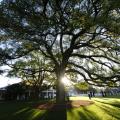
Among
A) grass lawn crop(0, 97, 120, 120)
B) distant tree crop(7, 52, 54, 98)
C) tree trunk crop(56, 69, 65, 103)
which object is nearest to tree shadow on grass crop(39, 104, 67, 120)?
grass lawn crop(0, 97, 120, 120)

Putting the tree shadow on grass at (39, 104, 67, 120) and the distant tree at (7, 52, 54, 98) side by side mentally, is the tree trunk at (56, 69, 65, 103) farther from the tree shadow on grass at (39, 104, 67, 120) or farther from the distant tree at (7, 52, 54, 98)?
the tree shadow on grass at (39, 104, 67, 120)

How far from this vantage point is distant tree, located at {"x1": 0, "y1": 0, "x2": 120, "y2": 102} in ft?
87.6

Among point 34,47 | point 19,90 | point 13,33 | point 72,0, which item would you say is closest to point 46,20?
point 72,0

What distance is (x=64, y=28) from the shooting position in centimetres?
2903

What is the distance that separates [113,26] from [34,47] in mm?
11582

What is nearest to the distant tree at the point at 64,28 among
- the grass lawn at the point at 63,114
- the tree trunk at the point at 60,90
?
the tree trunk at the point at 60,90

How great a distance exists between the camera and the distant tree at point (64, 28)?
1051 inches

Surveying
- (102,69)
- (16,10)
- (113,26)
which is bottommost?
(102,69)

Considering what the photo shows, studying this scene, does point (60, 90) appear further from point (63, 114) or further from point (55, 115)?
point (55, 115)

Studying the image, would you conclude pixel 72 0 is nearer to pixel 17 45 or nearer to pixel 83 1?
pixel 83 1

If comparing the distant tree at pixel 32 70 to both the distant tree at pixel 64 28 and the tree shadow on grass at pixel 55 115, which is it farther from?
the tree shadow on grass at pixel 55 115

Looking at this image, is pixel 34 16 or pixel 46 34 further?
pixel 46 34

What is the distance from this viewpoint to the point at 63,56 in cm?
3572

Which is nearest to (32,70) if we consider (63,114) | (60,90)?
(60,90)
